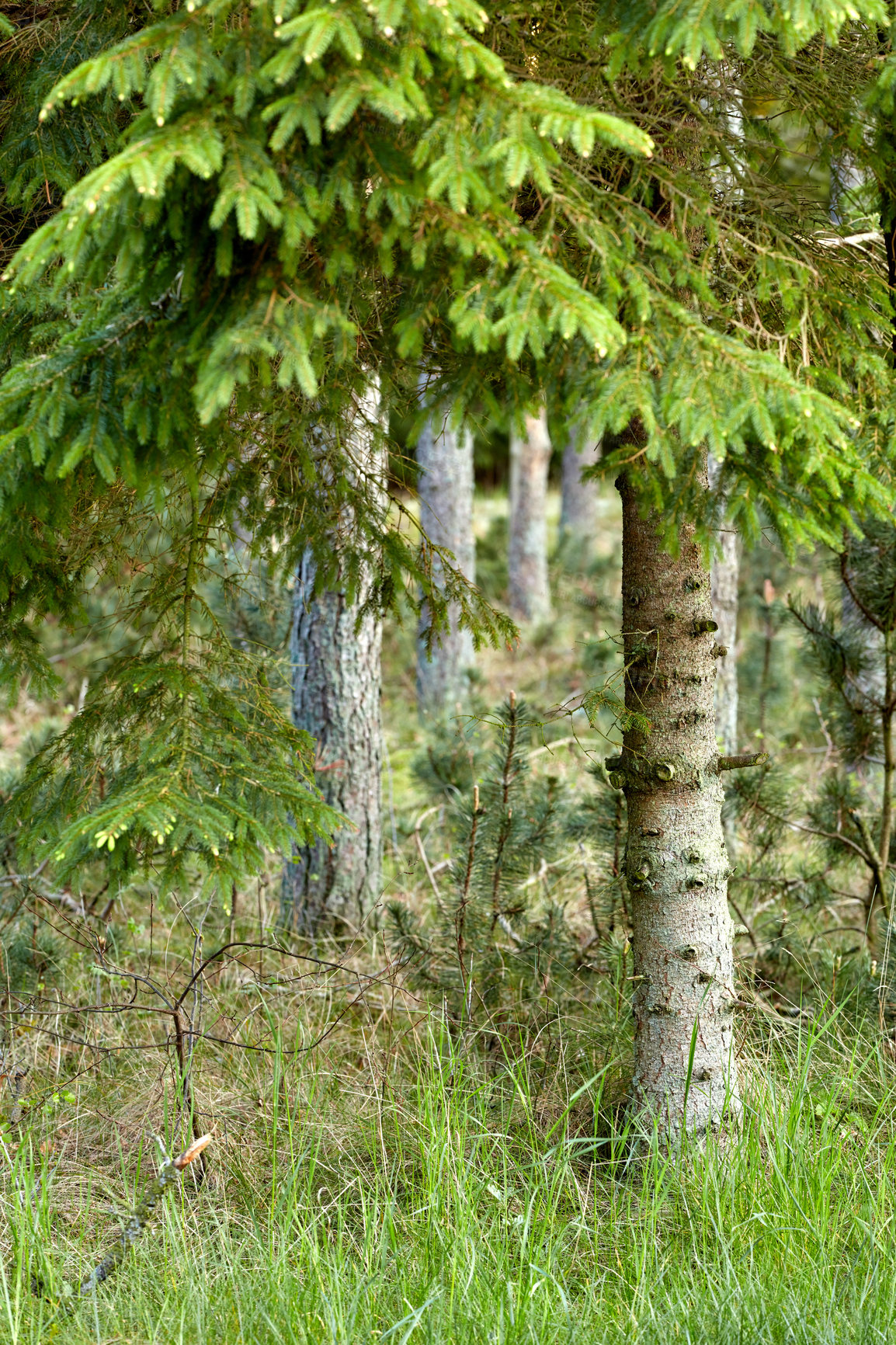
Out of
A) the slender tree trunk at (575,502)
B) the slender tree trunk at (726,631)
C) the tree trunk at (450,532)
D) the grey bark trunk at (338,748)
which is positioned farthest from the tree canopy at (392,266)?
the slender tree trunk at (575,502)

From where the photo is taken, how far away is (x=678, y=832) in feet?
10.6

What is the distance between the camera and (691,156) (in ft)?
10.0

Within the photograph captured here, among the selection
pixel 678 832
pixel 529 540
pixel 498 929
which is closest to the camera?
pixel 678 832

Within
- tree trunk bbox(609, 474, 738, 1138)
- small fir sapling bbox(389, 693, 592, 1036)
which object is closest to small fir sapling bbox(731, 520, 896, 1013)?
small fir sapling bbox(389, 693, 592, 1036)

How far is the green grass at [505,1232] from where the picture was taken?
2.51 m

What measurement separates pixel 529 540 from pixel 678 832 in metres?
10.2

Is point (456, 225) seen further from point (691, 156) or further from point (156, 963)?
point (156, 963)

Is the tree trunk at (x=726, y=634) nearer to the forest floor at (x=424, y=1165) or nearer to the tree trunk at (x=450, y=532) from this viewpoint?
the forest floor at (x=424, y=1165)

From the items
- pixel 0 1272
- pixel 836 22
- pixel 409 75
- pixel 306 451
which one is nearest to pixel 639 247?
pixel 836 22

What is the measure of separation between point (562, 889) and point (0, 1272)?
11.6ft

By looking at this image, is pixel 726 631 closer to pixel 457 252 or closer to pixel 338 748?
pixel 338 748

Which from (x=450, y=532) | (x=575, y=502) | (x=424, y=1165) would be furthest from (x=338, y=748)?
(x=575, y=502)

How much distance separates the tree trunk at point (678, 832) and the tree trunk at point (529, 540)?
9691 millimetres

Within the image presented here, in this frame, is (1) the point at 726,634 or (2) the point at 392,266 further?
(1) the point at 726,634
